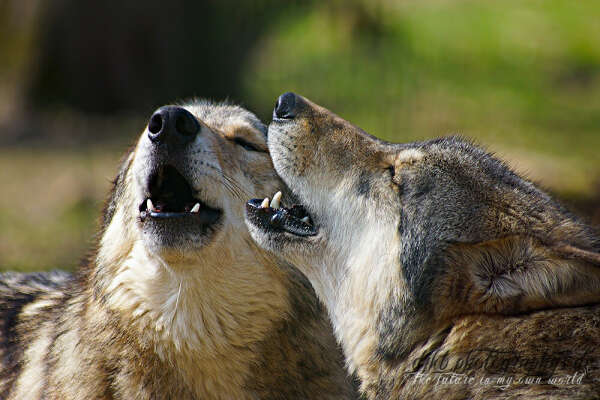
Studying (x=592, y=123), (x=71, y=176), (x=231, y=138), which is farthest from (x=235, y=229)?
(x=592, y=123)

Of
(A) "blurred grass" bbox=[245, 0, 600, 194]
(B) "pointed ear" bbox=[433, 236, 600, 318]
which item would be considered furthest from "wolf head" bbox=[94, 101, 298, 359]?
(A) "blurred grass" bbox=[245, 0, 600, 194]

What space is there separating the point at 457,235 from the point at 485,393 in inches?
24.1

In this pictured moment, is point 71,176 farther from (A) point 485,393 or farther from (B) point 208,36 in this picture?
(A) point 485,393

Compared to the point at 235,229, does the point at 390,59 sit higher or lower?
higher

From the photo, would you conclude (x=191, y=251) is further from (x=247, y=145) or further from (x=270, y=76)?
(x=270, y=76)

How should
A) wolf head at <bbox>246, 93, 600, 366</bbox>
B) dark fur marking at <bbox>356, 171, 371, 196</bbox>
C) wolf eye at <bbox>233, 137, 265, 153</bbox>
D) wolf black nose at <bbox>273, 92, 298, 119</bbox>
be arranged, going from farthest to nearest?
1. wolf eye at <bbox>233, 137, 265, 153</bbox>
2. wolf black nose at <bbox>273, 92, 298, 119</bbox>
3. dark fur marking at <bbox>356, 171, 371, 196</bbox>
4. wolf head at <bbox>246, 93, 600, 366</bbox>

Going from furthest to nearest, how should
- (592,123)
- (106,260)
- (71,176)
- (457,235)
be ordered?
(592,123)
(71,176)
(106,260)
(457,235)

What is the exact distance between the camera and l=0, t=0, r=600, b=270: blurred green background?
364 inches

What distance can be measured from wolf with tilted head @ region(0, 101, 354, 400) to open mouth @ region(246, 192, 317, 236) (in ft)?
0.52

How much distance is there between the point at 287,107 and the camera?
3395 mm

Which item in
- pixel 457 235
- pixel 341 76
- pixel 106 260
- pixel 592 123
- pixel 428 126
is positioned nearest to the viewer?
pixel 457 235

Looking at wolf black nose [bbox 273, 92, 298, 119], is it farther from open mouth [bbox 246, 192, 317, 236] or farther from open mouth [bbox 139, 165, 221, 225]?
open mouth [bbox 139, 165, 221, 225]

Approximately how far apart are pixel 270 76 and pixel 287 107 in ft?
31.7

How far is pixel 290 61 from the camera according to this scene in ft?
44.0
